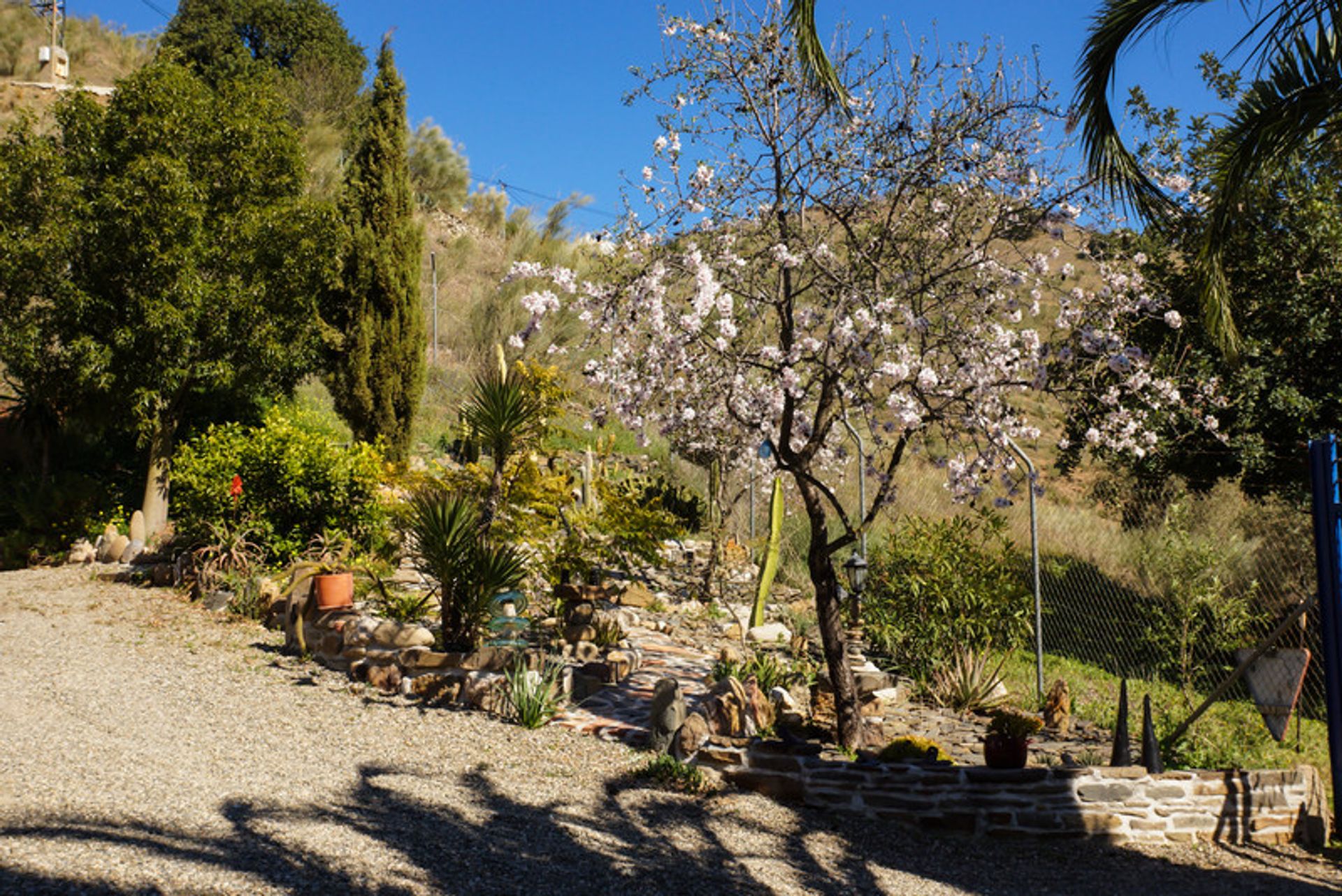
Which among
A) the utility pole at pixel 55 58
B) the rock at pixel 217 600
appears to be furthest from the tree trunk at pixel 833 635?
the utility pole at pixel 55 58

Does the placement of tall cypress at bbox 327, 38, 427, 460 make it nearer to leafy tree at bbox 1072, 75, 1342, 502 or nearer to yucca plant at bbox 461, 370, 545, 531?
yucca plant at bbox 461, 370, 545, 531

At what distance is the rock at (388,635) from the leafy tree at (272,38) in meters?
26.4

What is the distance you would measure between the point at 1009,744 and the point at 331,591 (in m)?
5.16

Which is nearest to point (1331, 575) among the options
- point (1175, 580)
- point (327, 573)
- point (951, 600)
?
point (1175, 580)

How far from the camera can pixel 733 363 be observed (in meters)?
5.90

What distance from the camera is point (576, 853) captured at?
4270mm

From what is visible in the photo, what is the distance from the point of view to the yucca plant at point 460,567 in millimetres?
6863

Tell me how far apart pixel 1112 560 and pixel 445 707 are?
30.3ft

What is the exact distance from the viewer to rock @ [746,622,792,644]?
29.1 ft

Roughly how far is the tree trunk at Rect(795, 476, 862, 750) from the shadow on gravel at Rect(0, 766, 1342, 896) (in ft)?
2.40

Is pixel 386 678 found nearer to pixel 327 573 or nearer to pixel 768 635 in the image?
pixel 327 573

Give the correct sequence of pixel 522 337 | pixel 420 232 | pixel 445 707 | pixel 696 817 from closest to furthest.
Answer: pixel 696 817 → pixel 522 337 → pixel 445 707 → pixel 420 232

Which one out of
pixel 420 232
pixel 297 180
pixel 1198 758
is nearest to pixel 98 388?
pixel 297 180

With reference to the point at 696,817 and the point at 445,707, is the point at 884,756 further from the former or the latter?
the point at 445,707
